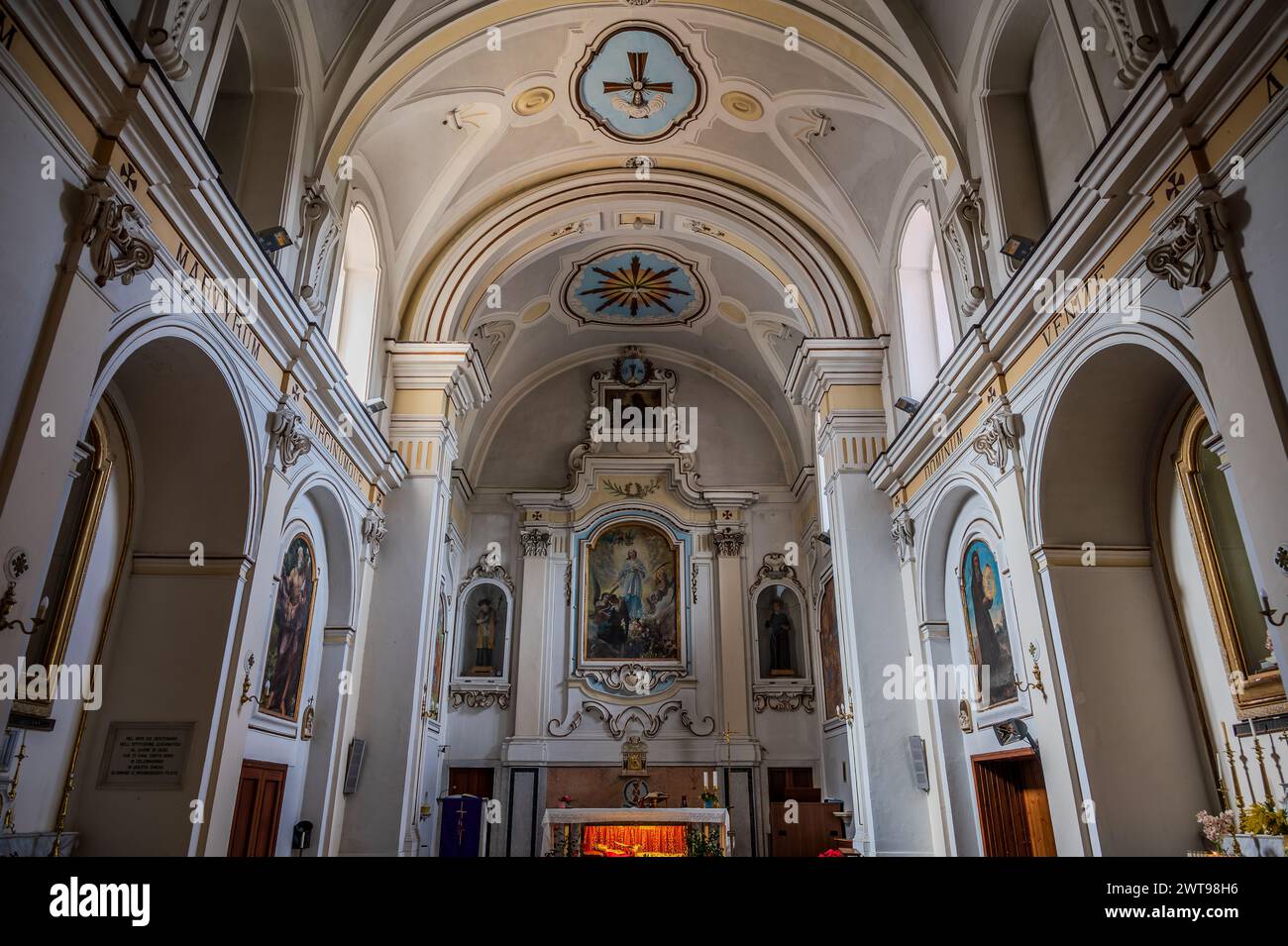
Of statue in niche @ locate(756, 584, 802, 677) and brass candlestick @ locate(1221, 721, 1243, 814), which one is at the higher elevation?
statue in niche @ locate(756, 584, 802, 677)

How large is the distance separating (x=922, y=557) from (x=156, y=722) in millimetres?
7880

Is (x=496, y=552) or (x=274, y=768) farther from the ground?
(x=496, y=552)

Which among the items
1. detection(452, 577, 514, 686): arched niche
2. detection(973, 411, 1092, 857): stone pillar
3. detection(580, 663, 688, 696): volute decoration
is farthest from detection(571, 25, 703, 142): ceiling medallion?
detection(580, 663, 688, 696): volute decoration

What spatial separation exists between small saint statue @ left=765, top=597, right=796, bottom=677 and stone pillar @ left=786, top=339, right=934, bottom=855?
179 inches

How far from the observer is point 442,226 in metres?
11.8

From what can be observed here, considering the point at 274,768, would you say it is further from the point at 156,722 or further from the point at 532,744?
the point at 532,744

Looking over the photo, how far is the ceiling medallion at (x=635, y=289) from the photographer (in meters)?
14.9

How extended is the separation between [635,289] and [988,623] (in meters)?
9.27

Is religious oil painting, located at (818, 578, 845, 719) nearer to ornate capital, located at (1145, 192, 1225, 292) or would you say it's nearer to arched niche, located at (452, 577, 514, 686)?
arched niche, located at (452, 577, 514, 686)

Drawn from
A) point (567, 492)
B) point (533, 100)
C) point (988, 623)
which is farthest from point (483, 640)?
point (988, 623)

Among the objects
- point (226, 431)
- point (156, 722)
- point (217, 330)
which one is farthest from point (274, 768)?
point (217, 330)

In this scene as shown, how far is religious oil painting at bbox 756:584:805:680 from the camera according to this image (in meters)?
15.6

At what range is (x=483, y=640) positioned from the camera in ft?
51.3

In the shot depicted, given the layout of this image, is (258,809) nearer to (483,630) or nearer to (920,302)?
(483,630)
